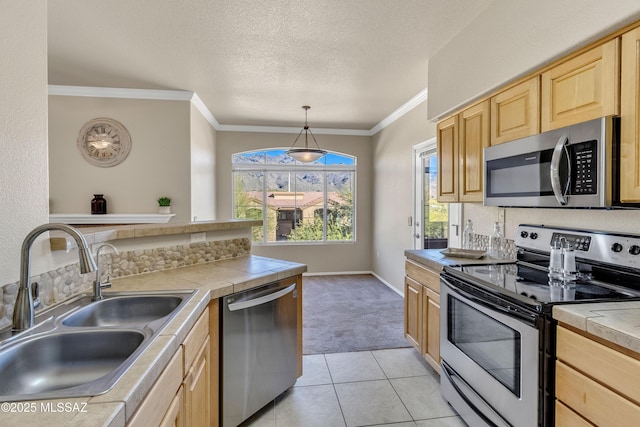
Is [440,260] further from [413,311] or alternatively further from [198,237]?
[198,237]

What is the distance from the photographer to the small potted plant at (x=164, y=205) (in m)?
3.91

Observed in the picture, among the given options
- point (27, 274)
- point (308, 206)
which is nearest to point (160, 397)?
point (27, 274)

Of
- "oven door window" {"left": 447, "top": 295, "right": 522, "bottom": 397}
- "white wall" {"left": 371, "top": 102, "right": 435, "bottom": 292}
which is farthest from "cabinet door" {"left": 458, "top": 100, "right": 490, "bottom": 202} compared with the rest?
"white wall" {"left": 371, "top": 102, "right": 435, "bottom": 292}

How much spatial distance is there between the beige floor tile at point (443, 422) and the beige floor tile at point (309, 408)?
1.61 ft

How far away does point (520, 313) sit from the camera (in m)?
1.46

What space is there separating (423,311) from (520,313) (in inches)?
45.0

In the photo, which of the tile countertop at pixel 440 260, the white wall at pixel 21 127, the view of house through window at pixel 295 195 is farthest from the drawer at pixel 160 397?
the view of house through window at pixel 295 195

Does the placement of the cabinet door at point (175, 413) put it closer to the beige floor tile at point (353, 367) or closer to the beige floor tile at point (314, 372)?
the beige floor tile at point (314, 372)

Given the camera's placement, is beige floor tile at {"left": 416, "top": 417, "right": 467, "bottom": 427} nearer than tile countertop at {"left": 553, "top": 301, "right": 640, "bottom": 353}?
No

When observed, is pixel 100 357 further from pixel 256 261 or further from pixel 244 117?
pixel 244 117

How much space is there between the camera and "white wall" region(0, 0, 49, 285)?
119cm

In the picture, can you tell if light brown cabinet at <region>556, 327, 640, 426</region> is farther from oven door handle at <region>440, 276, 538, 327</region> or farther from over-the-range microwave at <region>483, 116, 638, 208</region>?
over-the-range microwave at <region>483, 116, 638, 208</region>

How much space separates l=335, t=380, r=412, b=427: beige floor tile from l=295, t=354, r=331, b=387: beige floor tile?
14 cm

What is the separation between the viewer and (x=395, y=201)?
4980 mm
